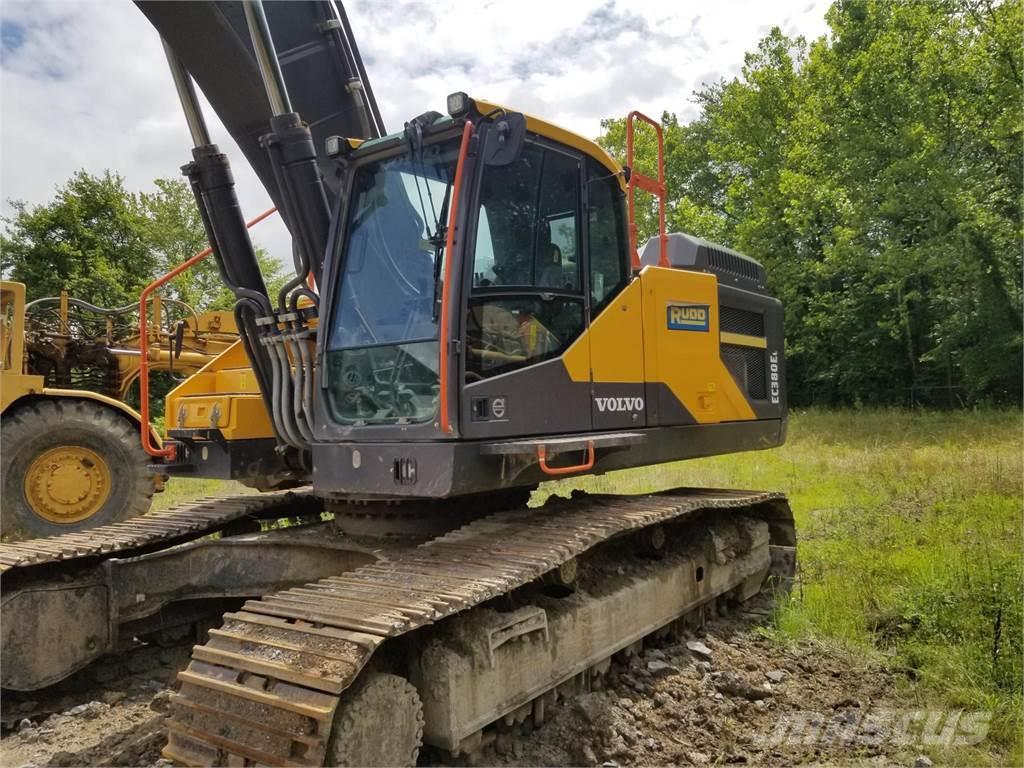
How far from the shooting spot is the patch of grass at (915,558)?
397 cm

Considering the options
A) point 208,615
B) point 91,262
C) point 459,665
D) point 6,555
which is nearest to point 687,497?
point 459,665

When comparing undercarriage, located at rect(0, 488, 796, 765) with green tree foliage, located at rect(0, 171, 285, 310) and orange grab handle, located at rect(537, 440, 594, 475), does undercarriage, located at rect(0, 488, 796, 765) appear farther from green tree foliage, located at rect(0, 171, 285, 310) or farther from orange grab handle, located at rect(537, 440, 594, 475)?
green tree foliage, located at rect(0, 171, 285, 310)

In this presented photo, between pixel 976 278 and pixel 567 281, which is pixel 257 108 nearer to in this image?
pixel 567 281

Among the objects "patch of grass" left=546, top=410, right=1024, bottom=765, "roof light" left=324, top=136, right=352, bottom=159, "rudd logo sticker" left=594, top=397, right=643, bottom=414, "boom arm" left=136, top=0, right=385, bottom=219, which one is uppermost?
"boom arm" left=136, top=0, right=385, bottom=219

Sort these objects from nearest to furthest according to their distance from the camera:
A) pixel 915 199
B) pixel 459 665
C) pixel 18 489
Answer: pixel 459 665 → pixel 18 489 → pixel 915 199

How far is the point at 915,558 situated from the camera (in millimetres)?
5770

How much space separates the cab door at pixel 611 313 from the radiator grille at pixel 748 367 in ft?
3.54

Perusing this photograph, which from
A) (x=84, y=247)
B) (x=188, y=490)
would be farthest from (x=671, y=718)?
(x=84, y=247)

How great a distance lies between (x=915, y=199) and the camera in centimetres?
1772

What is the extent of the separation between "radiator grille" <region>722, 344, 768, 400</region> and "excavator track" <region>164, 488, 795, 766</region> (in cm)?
200

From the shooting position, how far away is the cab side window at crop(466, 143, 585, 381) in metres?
3.58

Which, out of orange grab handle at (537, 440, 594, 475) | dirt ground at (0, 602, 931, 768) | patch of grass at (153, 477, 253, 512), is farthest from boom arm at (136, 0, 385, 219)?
patch of grass at (153, 477, 253, 512)

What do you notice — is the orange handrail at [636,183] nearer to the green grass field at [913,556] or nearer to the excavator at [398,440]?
the excavator at [398,440]

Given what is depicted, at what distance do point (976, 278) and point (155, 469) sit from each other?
18619 mm
